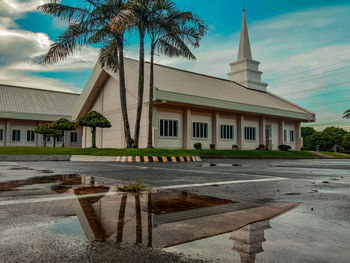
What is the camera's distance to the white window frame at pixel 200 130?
2706 centimetres

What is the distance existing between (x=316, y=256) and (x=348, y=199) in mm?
2759

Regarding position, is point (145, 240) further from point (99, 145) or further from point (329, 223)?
point (99, 145)

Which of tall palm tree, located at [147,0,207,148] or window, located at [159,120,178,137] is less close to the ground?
tall palm tree, located at [147,0,207,148]

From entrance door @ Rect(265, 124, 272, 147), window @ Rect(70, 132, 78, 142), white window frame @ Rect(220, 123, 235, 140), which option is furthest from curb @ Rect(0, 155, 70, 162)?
entrance door @ Rect(265, 124, 272, 147)

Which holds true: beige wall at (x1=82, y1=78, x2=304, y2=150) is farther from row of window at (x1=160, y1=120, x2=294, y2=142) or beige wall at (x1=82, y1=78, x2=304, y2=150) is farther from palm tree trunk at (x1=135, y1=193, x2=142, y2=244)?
palm tree trunk at (x1=135, y1=193, x2=142, y2=244)

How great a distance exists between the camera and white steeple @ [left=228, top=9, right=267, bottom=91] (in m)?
38.9

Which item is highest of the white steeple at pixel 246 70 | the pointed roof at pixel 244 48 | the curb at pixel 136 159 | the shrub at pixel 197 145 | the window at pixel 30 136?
the pointed roof at pixel 244 48

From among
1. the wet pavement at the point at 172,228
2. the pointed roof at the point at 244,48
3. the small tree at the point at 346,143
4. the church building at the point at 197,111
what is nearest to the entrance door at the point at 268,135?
the church building at the point at 197,111

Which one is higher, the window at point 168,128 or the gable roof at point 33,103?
the gable roof at point 33,103

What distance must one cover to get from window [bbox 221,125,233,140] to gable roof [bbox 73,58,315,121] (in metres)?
2.55

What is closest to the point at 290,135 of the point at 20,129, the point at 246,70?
the point at 246,70

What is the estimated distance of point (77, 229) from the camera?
248cm

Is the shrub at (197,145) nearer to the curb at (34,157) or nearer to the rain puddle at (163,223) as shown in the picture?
the curb at (34,157)

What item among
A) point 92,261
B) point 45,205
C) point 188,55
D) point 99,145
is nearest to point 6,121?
point 99,145
